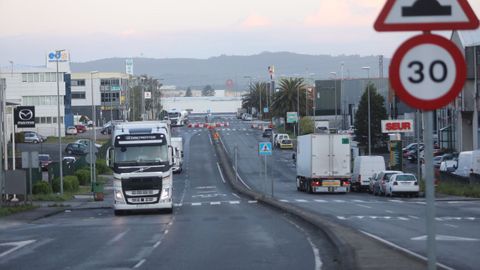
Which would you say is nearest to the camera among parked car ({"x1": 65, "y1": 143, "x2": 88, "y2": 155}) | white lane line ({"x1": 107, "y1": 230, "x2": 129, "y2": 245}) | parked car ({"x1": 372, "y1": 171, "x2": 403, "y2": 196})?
white lane line ({"x1": 107, "y1": 230, "x2": 129, "y2": 245})

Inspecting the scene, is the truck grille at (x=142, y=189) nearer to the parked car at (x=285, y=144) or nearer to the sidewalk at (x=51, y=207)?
the sidewalk at (x=51, y=207)

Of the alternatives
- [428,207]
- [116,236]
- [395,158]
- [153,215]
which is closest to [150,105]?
[395,158]

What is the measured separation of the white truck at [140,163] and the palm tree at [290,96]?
339ft

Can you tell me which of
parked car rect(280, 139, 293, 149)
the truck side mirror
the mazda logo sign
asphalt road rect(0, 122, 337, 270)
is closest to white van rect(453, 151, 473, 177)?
asphalt road rect(0, 122, 337, 270)

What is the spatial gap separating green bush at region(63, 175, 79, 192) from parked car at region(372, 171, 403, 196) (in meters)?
20.2

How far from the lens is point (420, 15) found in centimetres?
706

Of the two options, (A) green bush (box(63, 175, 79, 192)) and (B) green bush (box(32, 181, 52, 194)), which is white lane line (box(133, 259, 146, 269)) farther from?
(A) green bush (box(63, 175, 79, 192))

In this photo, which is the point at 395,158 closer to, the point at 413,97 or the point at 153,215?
the point at 153,215

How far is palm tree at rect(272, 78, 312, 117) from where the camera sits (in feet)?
456

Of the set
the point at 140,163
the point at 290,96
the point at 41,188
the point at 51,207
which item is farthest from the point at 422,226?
the point at 290,96

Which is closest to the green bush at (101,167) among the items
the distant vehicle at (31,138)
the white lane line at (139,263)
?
the distant vehicle at (31,138)

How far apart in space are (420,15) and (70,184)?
53.9 m

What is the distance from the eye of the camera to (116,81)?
17912cm

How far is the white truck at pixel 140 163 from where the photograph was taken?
113 ft
